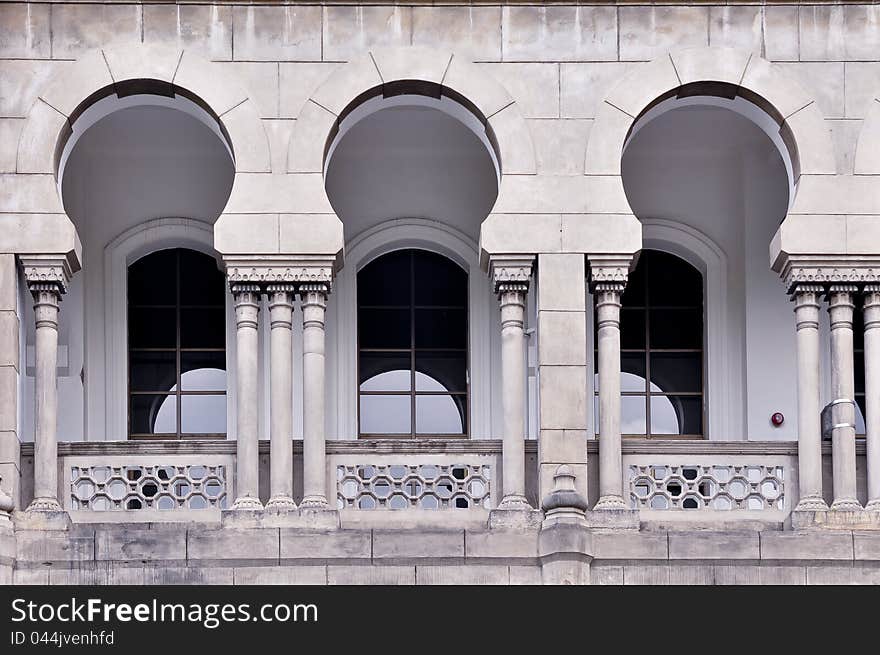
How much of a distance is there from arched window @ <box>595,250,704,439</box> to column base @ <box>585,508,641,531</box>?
4.71 meters

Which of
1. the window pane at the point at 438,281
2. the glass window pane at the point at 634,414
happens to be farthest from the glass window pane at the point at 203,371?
the glass window pane at the point at 634,414

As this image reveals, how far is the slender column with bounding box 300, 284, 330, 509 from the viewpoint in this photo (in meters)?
33.1

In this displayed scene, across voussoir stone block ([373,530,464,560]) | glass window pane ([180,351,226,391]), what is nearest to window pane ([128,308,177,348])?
glass window pane ([180,351,226,391])

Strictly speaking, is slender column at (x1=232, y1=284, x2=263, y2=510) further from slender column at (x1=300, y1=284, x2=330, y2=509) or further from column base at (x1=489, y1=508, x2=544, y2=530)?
column base at (x1=489, y1=508, x2=544, y2=530)

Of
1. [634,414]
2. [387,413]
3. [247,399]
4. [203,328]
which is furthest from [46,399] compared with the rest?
[634,414]

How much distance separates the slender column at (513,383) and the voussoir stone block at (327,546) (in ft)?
6.48

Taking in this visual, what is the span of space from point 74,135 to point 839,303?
8.45m

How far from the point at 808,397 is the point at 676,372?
15.4 feet

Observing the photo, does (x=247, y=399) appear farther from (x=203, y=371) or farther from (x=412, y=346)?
(x=412, y=346)

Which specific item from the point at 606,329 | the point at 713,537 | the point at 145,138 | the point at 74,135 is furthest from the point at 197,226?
the point at 713,537

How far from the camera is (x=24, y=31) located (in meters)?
34.1

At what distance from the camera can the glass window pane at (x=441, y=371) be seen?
37.8 m

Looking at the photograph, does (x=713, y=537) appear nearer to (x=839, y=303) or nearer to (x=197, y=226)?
(x=839, y=303)

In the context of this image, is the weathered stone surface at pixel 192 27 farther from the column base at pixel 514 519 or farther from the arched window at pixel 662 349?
the arched window at pixel 662 349
